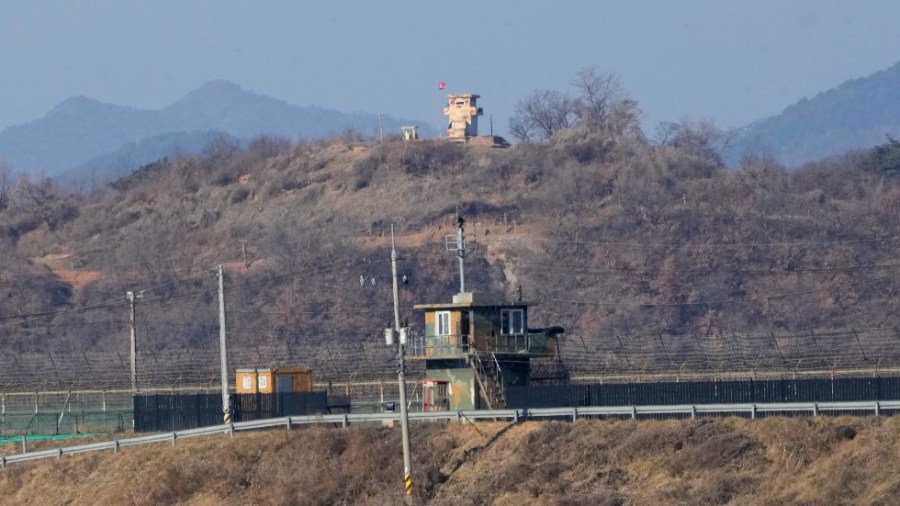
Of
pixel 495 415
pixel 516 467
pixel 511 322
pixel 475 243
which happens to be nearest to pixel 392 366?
pixel 511 322

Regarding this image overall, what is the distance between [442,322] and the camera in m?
59.3

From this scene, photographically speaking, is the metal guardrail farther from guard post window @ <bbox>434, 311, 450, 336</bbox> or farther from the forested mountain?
the forested mountain

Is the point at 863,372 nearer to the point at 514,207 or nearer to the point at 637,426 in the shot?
the point at 637,426

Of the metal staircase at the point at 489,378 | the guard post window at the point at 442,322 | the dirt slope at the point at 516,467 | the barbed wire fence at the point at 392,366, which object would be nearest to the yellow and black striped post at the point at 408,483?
the dirt slope at the point at 516,467

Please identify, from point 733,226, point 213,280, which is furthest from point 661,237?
point 213,280

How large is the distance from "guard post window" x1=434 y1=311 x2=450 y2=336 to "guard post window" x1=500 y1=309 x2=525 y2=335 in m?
1.90

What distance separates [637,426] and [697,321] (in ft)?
216

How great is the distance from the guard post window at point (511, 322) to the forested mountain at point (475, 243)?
123ft

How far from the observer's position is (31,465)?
59.1 metres

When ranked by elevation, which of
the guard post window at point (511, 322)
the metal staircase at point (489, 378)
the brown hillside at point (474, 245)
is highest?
the brown hillside at point (474, 245)

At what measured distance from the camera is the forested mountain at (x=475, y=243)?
114m

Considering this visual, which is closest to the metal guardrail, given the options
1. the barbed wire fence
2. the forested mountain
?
the barbed wire fence

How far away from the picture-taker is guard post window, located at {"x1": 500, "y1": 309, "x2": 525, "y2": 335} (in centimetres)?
5938

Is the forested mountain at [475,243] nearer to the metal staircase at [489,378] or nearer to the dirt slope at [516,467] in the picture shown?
the metal staircase at [489,378]
